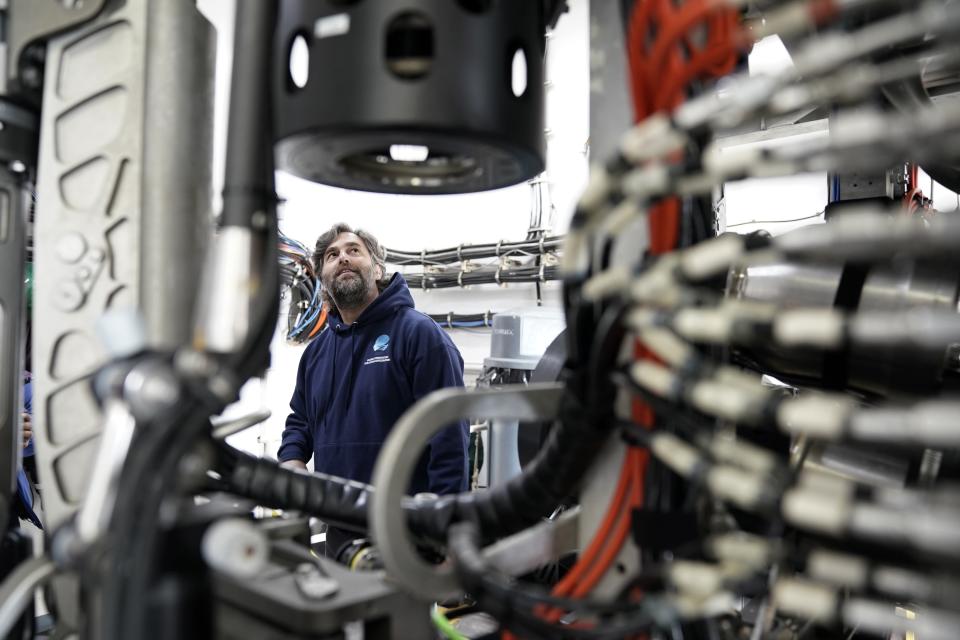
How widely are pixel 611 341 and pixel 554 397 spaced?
4.2 inches

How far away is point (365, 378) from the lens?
190cm

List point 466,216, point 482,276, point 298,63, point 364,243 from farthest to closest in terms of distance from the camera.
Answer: point 466,216
point 482,276
point 364,243
point 298,63

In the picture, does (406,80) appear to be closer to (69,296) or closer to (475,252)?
(69,296)

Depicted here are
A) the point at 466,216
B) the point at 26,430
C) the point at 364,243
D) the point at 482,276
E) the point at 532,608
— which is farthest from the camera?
the point at 466,216

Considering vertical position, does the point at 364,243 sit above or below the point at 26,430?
above

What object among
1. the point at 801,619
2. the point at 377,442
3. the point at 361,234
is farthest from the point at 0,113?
the point at 361,234

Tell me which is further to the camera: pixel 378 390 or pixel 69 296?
pixel 378 390

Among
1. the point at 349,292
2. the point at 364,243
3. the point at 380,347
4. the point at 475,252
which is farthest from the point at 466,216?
the point at 380,347

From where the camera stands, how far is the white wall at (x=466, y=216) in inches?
133

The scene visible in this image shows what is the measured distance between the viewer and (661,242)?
0.41m

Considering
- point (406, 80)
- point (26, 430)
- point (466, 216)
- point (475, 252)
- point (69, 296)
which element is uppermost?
point (466, 216)

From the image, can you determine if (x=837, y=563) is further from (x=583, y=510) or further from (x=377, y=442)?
(x=377, y=442)

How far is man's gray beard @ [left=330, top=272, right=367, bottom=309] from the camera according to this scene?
2.04 meters

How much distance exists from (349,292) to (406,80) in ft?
5.46
